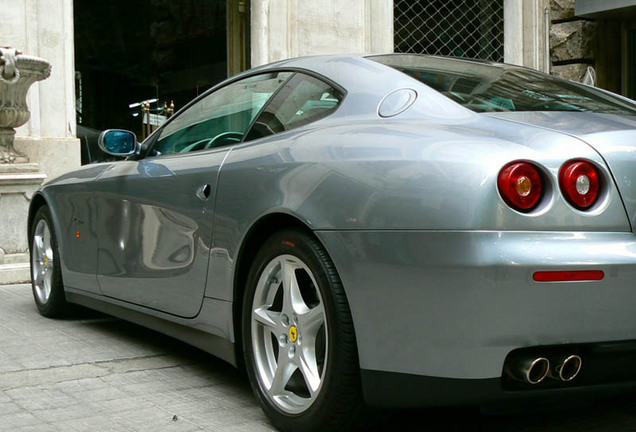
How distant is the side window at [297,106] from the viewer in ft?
11.5

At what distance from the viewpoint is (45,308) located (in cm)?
570

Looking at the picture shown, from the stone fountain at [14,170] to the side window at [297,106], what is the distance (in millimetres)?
4589

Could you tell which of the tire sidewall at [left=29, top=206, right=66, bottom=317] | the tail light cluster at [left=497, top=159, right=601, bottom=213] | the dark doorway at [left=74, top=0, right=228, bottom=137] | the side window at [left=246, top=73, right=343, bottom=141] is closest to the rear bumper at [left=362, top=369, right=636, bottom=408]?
the tail light cluster at [left=497, top=159, right=601, bottom=213]

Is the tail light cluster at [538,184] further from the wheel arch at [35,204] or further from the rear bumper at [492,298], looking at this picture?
the wheel arch at [35,204]

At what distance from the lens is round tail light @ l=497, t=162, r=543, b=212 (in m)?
2.64

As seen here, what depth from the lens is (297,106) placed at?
3.62 meters

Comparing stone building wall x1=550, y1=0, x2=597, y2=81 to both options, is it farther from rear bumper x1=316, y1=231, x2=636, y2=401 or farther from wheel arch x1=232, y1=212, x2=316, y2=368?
A: rear bumper x1=316, y1=231, x2=636, y2=401

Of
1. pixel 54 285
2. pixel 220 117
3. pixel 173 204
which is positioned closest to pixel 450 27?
pixel 54 285

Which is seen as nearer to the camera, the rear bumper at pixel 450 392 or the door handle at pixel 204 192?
the rear bumper at pixel 450 392

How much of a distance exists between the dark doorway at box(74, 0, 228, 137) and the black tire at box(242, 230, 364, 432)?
7883 millimetres

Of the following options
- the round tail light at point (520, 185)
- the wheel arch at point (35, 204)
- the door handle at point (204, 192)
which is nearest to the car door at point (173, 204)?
the door handle at point (204, 192)

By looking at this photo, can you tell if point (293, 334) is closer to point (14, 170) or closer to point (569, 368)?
point (569, 368)

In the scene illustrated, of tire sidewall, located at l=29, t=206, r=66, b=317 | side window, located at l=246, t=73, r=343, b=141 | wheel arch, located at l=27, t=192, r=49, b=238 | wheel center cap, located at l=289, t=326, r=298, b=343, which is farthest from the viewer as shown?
wheel arch, located at l=27, t=192, r=49, b=238

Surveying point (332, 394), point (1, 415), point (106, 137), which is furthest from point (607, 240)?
point (106, 137)
